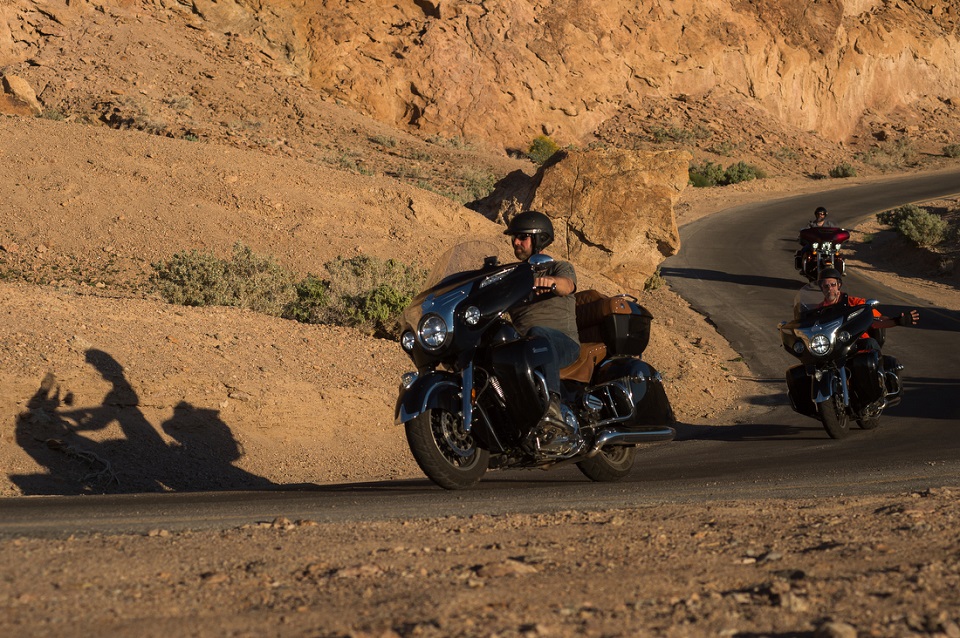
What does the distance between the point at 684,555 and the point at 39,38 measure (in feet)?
140

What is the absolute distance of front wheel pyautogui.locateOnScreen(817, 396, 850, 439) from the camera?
11.5 m

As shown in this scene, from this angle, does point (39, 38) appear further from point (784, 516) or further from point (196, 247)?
point (784, 516)

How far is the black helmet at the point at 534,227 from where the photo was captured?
25.8 feet

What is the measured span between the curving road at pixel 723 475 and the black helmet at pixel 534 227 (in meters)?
1.90

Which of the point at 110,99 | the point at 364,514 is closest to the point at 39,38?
the point at 110,99

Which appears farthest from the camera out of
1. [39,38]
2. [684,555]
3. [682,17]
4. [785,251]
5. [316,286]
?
[682,17]

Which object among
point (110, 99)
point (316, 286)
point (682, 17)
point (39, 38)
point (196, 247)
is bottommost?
point (316, 286)

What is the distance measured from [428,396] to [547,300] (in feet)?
4.89

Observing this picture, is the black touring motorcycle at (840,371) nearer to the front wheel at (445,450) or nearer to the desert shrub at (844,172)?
the front wheel at (445,450)

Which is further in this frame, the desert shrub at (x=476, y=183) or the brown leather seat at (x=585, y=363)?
the desert shrub at (x=476, y=183)

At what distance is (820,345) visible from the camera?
38.4 feet

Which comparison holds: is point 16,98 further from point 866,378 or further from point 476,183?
point 866,378

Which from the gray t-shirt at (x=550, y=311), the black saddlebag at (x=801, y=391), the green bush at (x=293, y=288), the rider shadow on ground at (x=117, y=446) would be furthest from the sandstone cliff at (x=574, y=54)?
the gray t-shirt at (x=550, y=311)

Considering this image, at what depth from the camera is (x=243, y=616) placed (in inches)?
150
